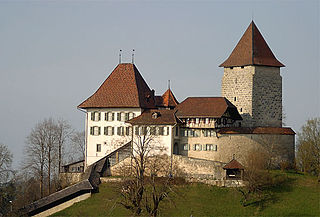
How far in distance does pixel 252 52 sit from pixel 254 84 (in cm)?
338

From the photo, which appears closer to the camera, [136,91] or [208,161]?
[208,161]

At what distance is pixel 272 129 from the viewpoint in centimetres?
6425

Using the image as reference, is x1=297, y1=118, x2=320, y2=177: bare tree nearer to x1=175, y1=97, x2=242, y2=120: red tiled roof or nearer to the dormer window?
x1=175, y1=97, x2=242, y2=120: red tiled roof

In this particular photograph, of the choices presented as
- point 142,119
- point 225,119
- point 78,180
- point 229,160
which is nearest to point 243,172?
point 229,160

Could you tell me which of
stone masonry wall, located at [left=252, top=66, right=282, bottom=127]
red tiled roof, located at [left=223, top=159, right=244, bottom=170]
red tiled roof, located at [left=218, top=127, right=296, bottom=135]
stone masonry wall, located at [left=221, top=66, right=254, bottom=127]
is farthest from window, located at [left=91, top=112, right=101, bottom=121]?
stone masonry wall, located at [left=252, top=66, right=282, bottom=127]

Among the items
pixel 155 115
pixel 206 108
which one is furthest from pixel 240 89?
pixel 155 115

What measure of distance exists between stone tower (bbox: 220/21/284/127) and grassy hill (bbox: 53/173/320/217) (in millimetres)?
8594

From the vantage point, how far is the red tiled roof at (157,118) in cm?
6488

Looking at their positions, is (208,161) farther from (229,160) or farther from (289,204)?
(289,204)

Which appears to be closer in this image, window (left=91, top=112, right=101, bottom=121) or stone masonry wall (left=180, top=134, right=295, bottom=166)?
stone masonry wall (left=180, top=134, right=295, bottom=166)

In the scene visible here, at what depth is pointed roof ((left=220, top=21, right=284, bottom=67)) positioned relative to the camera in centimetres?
6975

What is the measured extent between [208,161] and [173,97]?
12224 mm

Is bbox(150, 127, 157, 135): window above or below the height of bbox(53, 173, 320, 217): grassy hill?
above

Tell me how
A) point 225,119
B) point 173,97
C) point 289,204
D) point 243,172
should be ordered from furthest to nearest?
point 173,97, point 225,119, point 243,172, point 289,204
